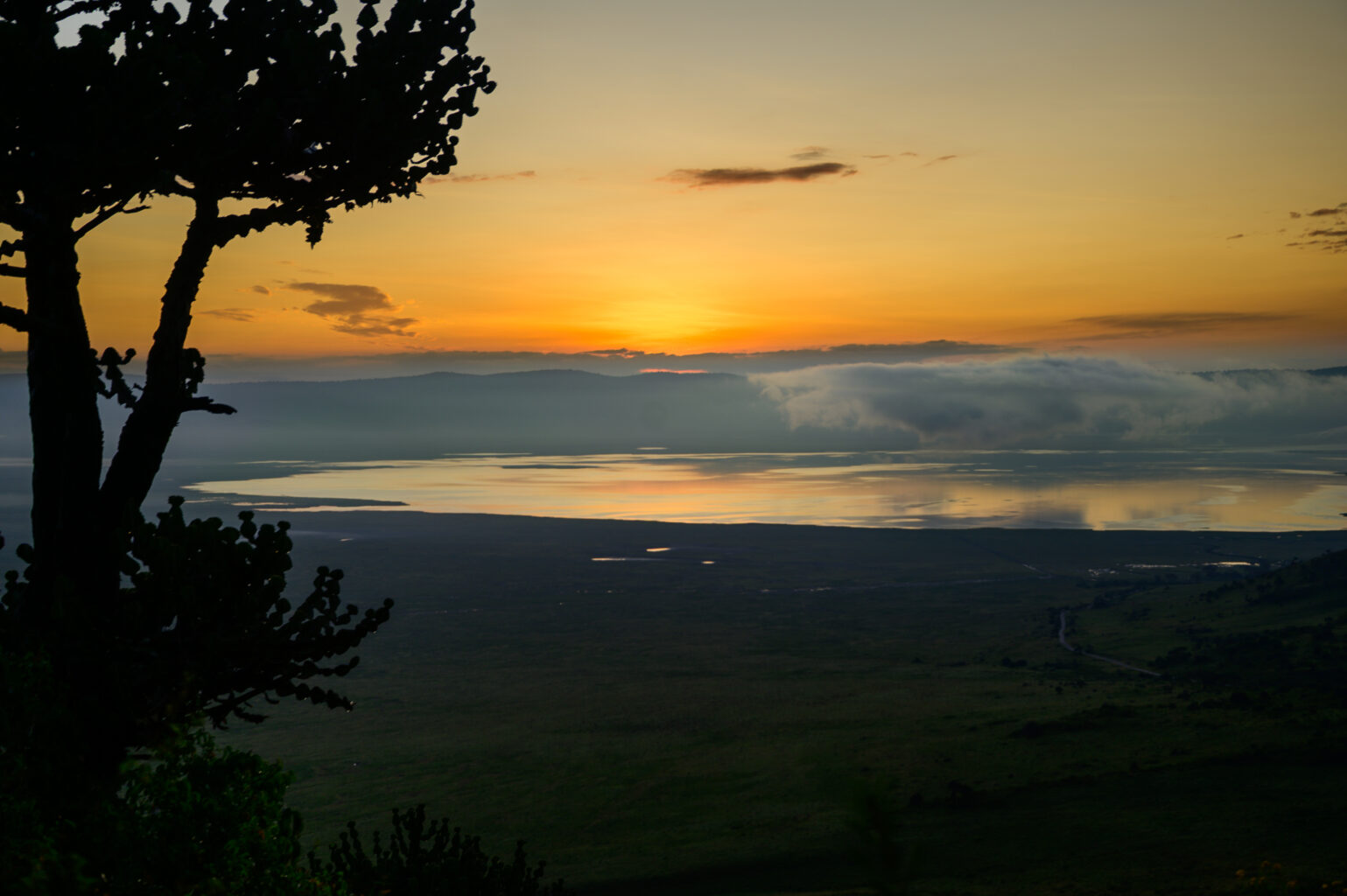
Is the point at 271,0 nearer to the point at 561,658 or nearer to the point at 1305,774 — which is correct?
the point at 1305,774

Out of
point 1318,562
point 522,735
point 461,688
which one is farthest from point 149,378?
point 1318,562

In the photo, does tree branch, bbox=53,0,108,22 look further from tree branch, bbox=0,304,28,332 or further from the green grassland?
the green grassland

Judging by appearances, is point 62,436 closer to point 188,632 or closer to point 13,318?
point 13,318

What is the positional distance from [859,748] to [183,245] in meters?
80.9

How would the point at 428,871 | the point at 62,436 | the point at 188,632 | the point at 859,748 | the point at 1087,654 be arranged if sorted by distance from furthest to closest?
the point at 1087,654 → the point at 859,748 → the point at 428,871 → the point at 62,436 → the point at 188,632

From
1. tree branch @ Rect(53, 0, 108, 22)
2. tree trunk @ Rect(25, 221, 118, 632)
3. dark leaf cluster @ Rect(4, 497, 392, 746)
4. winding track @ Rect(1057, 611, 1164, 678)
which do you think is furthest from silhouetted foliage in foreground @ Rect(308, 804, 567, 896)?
winding track @ Rect(1057, 611, 1164, 678)

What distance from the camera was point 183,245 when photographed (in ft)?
54.0

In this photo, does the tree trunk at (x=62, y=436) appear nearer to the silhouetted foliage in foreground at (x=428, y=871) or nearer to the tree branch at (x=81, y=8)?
the tree branch at (x=81, y=8)

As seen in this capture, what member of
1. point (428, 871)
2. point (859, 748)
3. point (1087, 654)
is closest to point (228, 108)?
point (428, 871)

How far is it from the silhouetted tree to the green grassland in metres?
11.8

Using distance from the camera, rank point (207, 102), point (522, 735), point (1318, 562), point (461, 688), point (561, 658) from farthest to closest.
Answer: point (1318, 562), point (561, 658), point (461, 688), point (522, 735), point (207, 102)

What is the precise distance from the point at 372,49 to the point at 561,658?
437 feet

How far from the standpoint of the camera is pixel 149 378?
15719 mm

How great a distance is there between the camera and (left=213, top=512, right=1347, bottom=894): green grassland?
194ft
